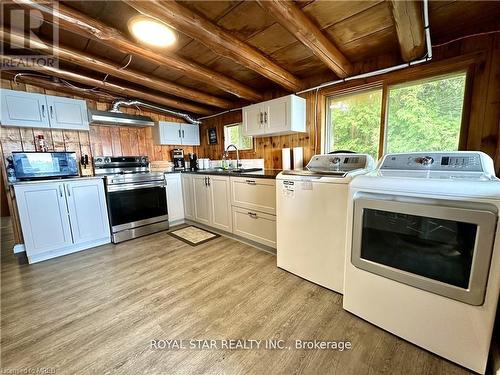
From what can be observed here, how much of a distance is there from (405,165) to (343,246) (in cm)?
76

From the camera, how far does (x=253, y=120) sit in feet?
9.77

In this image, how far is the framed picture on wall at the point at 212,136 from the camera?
409 cm

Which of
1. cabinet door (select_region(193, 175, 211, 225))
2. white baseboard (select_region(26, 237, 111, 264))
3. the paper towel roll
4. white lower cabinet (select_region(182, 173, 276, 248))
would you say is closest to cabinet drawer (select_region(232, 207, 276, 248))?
white lower cabinet (select_region(182, 173, 276, 248))

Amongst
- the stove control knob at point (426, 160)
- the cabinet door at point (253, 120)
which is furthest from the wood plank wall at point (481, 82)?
the cabinet door at point (253, 120)

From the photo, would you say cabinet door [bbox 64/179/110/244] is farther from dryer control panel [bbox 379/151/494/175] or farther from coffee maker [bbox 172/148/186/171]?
dryer control panel [bbox 379/151/494/175]

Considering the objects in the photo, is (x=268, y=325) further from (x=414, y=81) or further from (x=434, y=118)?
(x=414, y=81)

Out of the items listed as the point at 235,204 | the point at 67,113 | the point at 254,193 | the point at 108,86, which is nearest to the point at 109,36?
the point at 108,86

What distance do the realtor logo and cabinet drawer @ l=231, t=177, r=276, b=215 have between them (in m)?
2.10

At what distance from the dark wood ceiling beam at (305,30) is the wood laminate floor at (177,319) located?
2.07m

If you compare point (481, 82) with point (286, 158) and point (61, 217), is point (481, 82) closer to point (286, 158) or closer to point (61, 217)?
point (286, 158)

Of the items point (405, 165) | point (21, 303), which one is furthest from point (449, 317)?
point (21, 303)

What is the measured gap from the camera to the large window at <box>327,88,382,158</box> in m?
2.28

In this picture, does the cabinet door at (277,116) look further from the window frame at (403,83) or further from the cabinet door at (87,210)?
the cabinet door at (87,210)

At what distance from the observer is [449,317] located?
113cm
